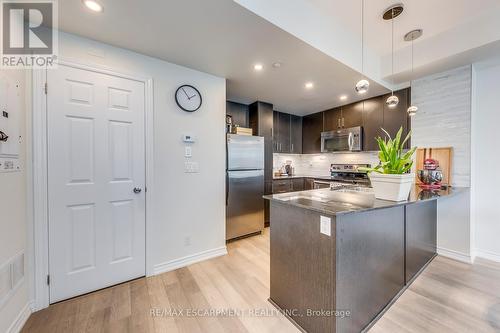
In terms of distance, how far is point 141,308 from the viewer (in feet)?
5.52

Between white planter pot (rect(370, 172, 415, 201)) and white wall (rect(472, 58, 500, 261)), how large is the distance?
1946 millimetres

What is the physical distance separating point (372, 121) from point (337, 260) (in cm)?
311

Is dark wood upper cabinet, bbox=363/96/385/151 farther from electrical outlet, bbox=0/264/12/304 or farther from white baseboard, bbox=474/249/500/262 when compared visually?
electrical outlet, bbox=0/264/12/304

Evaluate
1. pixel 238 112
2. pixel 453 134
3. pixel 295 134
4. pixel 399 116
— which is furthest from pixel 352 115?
pixel 238 112

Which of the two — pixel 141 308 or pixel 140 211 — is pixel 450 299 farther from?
pixel 140 211

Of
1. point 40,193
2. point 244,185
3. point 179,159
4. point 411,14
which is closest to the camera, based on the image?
point 40,193

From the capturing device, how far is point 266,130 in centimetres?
380

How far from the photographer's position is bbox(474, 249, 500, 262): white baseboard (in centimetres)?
248

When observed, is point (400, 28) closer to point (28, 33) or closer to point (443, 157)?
point (443, 157)

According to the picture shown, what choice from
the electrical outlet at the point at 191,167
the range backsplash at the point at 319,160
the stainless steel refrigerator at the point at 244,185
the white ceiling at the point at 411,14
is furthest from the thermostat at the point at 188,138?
the range backsplash at the point at 319,160

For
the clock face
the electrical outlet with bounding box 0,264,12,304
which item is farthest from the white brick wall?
Result: the electrical outlet with bounding box 0,264,12,304

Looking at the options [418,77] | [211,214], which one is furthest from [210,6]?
[418,77]

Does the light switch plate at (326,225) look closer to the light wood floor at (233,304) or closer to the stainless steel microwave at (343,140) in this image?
the light wood floor at (233,304)

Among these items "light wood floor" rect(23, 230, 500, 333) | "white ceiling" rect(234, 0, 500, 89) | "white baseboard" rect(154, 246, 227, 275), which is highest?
"white ceiling" rect(234, 0, 500, 89)
